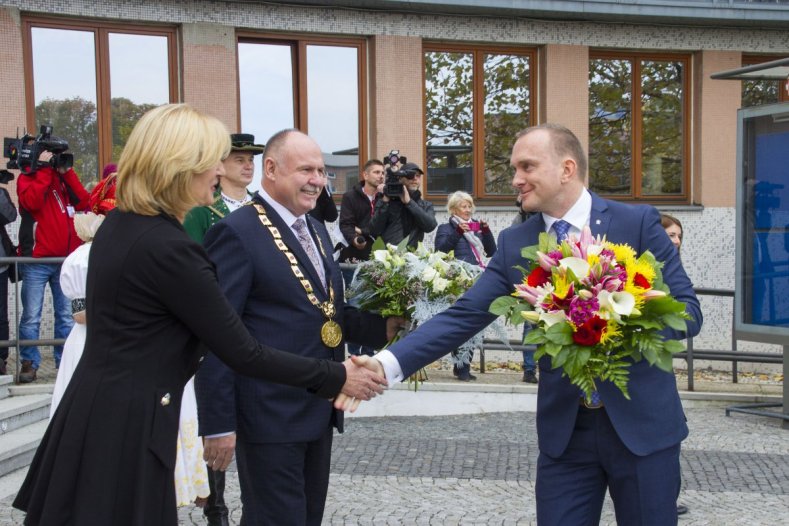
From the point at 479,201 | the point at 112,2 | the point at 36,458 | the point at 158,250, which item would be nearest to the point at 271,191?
the point at 158,250

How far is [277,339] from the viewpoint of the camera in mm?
4219

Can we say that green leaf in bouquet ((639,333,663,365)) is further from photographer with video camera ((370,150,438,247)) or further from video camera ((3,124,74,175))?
video camera ((3,124,74,175))

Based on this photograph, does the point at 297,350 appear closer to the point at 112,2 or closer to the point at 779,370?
the point at 112,2

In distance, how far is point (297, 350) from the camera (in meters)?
4.24

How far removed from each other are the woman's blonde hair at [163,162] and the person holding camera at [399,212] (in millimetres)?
6942

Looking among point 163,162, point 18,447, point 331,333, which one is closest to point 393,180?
point 18,447

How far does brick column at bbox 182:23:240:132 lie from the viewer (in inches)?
524

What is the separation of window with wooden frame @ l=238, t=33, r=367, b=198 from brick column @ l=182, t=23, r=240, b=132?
1.23 ft

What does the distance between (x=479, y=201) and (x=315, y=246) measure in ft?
34.9

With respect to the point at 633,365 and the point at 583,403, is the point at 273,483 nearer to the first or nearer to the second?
the point at 583,403

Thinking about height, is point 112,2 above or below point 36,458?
above

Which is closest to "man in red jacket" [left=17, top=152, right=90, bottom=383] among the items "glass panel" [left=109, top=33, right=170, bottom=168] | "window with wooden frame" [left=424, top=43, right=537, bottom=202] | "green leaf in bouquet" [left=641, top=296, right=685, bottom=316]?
"glass panel" [left=109, top=33, right=170, bottom=168]

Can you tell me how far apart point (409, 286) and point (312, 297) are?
28.6 inches

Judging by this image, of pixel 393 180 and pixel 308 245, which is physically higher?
pixel 393 180
